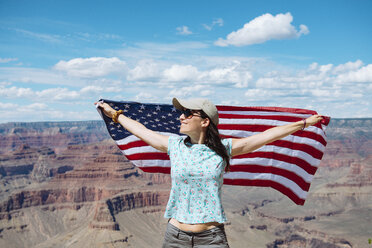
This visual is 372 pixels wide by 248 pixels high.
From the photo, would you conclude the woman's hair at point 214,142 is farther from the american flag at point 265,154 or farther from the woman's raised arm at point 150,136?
the american flag at point 265,154

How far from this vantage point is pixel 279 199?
630 feet

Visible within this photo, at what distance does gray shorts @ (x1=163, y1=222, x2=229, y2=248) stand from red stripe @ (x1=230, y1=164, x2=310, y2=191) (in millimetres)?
3554

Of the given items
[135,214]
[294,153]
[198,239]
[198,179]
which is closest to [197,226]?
[198,239]

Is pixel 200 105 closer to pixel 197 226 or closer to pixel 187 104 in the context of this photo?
pixel 187 104

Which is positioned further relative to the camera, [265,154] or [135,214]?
[135,214]

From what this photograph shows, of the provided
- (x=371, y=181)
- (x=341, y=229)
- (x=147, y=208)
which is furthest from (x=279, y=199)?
(x=147, y=208)

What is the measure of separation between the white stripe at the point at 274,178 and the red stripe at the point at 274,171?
0.21 ft

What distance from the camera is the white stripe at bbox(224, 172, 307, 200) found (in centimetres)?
867

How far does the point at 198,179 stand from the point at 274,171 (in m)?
3.87

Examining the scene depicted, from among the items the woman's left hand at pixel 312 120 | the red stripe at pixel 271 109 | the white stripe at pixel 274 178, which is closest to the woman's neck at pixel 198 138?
the woman's left hand at pixel 312 120

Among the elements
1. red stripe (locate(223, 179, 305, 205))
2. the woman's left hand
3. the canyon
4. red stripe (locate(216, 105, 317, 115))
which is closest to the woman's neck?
the woman's left hand

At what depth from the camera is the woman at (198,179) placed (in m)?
5.31

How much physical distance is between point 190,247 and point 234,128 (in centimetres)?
433

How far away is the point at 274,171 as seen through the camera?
8797 mm
